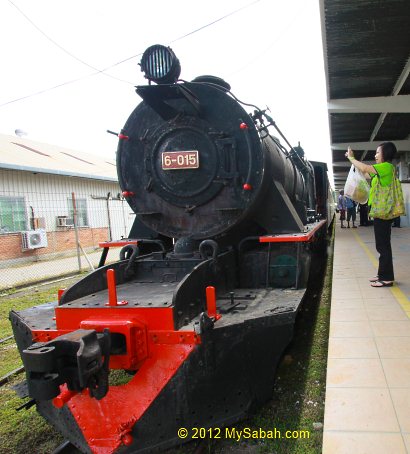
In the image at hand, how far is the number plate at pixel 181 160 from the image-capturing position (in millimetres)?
3951

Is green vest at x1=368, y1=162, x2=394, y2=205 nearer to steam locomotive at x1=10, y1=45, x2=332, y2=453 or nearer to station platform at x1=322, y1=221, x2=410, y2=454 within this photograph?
steam locomotive at x1=10, y1=45, x2=332, y2=453

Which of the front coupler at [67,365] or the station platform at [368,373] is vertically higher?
the front coupler at [67,365]

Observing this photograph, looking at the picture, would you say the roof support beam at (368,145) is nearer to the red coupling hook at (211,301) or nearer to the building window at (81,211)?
the building window at (81,211)

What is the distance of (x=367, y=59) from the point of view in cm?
1013

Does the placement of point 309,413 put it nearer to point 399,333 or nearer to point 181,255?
point 399,333

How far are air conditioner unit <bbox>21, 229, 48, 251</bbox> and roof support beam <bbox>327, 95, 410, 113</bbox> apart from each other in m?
10.4

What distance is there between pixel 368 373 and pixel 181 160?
Result: 95.7 inches

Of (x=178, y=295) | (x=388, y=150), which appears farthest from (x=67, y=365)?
(x=388, y=150)

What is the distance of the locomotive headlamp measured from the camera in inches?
144

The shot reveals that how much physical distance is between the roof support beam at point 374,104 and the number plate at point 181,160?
1117 cm

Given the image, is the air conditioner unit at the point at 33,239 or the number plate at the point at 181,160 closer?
the number plate at the point at 181,160

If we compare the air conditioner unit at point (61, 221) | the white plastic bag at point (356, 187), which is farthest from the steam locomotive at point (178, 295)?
the air conditioner unit at point (61, 221)

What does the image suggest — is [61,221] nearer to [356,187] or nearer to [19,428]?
[356,187]

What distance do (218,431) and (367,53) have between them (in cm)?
960
